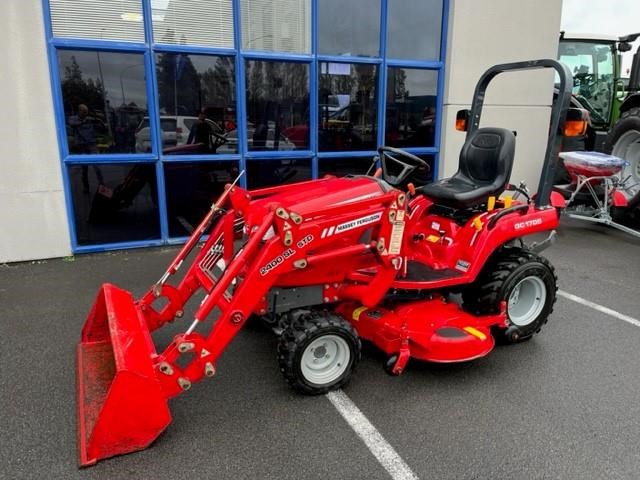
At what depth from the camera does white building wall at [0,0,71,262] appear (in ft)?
17.5

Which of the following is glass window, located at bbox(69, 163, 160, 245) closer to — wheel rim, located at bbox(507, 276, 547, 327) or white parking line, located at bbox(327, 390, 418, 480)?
white parking line, located at bbox(327, 390, 418, 480)

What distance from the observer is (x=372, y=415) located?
302 cm

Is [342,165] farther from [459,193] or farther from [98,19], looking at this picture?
[459,193]

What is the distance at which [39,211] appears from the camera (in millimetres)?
5789

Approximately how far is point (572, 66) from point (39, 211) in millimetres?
9597

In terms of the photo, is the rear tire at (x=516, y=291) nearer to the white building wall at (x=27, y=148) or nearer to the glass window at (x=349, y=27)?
the glass window at (x=349, y=27)

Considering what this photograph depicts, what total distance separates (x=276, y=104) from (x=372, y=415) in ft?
15.2

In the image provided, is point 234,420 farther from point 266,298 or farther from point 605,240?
point 605,240

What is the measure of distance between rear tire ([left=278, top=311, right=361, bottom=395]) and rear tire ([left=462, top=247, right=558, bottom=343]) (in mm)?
1154

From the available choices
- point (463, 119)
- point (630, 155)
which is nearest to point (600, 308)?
point (463, 119)

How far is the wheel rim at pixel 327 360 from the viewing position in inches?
124

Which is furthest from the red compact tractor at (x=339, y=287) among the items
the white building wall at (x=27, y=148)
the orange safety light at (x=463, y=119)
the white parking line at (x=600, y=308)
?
the white building wall at (x=27, y=148)

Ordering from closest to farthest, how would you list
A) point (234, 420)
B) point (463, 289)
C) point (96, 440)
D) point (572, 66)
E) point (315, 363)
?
1. point (96, 440)
2. point (234, 420)
3. point (315, 363)
4. point (463, 289)
5. point (572, 66)

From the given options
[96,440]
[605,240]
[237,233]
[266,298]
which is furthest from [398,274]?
[605,240]
